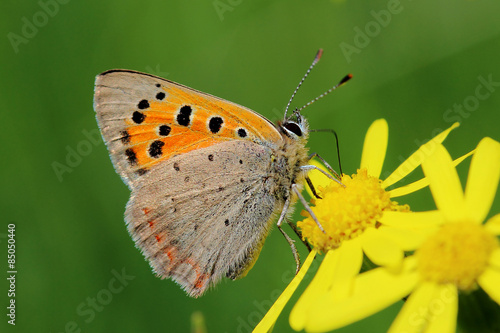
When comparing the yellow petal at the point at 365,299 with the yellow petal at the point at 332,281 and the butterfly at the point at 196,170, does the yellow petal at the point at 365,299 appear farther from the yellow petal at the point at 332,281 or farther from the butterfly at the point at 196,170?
the butterfly at the point at 196,170

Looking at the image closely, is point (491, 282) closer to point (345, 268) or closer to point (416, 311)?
point (416, 311)

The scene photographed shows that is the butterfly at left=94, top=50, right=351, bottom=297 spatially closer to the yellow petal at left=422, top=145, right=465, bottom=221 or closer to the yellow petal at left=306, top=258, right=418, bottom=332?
the yellow petal at left=422, top=145, right=465, bottom=221

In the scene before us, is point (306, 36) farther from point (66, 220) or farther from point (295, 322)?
point (295, 322)
